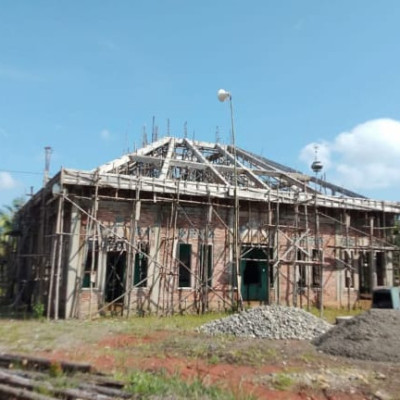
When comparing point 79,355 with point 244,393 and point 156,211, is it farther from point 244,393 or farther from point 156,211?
point 156,211

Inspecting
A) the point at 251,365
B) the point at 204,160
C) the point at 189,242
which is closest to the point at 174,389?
the point at 251,365

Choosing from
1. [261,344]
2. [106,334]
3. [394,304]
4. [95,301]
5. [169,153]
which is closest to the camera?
[261,344]

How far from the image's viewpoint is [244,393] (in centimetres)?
736

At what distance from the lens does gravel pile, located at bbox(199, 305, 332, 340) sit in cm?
1297

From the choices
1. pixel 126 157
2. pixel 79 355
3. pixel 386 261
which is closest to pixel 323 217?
pixel 386 261

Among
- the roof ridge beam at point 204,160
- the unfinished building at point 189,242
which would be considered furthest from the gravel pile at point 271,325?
the roof ridge beam at point 204,160

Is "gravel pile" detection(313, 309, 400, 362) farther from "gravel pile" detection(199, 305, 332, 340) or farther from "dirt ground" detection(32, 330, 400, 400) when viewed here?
"gravel pile" detection(199, 305, 332, 340)

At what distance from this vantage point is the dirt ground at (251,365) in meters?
7.88

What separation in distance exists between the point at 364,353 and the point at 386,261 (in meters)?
12.7

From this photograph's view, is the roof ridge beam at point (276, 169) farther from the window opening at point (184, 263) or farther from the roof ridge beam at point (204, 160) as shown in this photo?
the window opening at point (184, 263)

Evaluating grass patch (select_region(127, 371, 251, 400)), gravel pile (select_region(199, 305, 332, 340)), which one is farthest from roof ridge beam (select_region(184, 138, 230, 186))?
grass patch (select_region(127, 371, 251, 400))

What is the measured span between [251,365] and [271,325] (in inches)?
153

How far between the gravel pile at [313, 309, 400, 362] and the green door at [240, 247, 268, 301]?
8.05 m

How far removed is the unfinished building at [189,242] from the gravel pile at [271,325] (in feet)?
10.7
